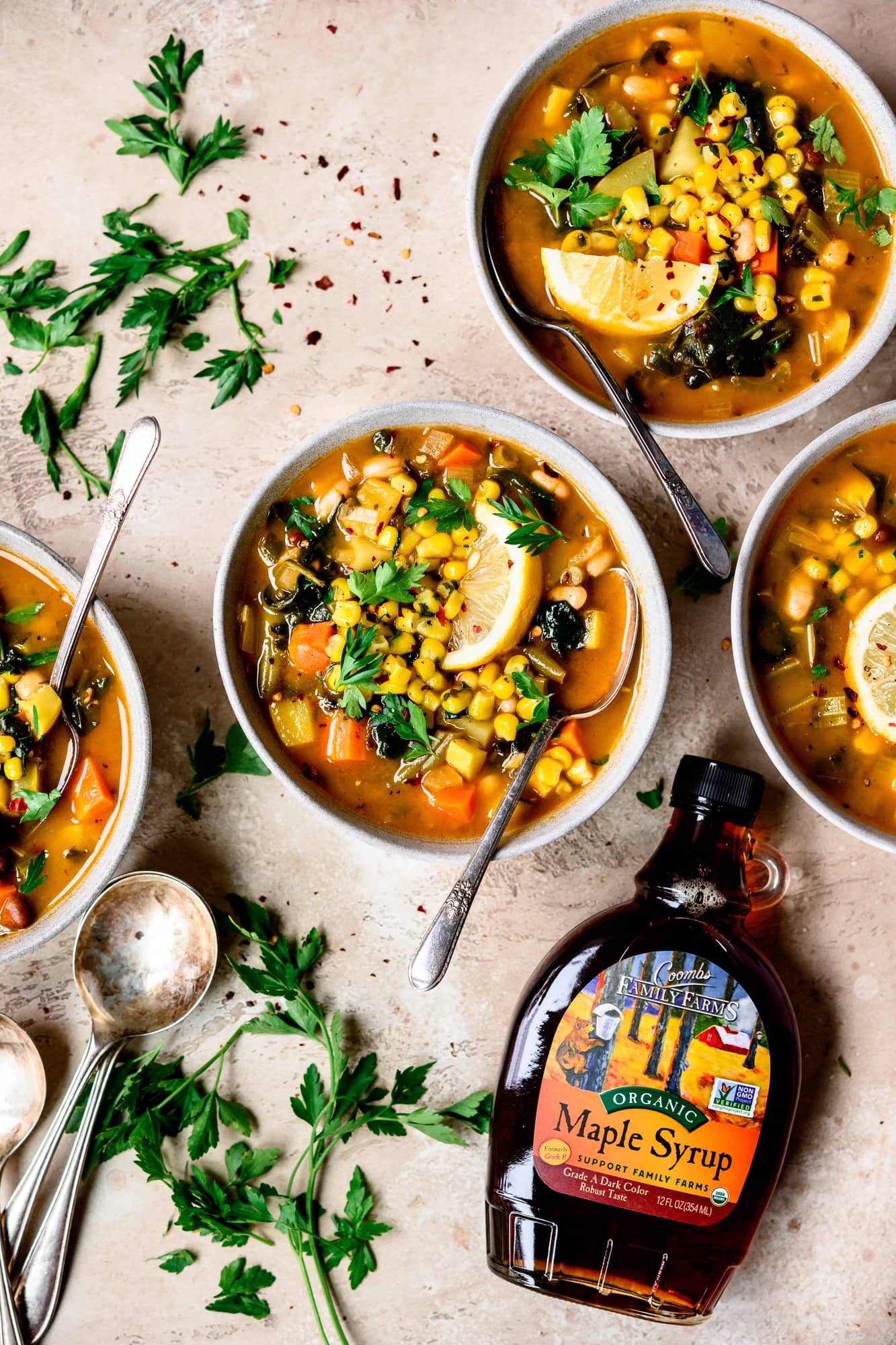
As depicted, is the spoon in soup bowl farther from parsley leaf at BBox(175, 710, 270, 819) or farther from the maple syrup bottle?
the maple syrup bottle

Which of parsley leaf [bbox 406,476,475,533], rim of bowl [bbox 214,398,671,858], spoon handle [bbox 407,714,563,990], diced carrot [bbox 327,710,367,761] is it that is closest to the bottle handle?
rim of bowl [bbox 214,398,671,858]

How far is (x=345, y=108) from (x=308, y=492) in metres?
1.39

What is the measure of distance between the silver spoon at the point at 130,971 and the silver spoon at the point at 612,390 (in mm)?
1987

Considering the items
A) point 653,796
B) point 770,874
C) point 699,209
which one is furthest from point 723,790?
point 699,209

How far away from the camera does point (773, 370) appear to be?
9.78ft

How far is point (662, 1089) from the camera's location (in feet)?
9.52

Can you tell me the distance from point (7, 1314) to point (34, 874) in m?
1.54

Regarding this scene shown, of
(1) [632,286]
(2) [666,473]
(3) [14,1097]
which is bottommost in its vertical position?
(3) [14,1097]

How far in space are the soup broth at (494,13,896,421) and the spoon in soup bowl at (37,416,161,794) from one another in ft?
4.10

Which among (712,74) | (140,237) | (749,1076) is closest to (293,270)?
(140,237)

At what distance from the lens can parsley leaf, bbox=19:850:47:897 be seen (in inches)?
120

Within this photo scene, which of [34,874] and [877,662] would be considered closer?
[877,662]

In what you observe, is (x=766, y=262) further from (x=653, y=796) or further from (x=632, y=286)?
(x=653, y=796)

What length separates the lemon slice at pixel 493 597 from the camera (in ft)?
9.43
